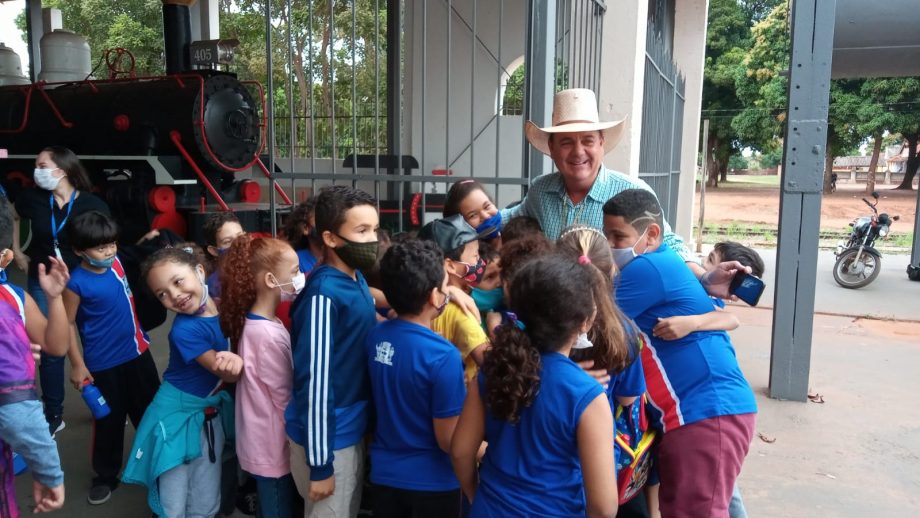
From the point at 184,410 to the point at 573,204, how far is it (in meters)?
1.73

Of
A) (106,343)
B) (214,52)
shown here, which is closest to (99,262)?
(106,343)

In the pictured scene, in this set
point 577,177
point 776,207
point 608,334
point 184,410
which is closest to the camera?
point 608,334

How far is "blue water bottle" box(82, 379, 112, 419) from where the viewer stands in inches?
106

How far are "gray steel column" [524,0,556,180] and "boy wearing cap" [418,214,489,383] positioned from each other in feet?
3.53

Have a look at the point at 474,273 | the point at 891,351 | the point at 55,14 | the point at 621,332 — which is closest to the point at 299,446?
the point at 474,273

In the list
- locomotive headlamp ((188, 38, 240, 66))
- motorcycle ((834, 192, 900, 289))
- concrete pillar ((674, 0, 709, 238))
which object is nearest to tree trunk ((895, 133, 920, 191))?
motorcycle ((834, 192, 900, 289))

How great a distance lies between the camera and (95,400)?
2705 mm

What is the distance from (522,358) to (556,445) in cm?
22

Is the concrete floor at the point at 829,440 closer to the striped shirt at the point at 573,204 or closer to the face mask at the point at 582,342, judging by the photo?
the striped shirt at the point at 573,204

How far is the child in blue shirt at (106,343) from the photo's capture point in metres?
2.84

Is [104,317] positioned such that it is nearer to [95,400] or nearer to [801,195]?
[95,400]

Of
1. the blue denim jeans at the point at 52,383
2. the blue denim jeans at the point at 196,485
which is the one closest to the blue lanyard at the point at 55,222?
the blue denim jeans at the point at 52,383

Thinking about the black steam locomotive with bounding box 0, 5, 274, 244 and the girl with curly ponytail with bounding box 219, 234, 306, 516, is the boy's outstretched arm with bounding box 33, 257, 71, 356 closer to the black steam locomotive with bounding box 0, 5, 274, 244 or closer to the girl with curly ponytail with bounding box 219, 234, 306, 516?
the girl with curly ponytail with bounding box 219, 234, 306, 516

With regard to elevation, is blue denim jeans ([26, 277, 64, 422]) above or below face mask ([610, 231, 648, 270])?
below
